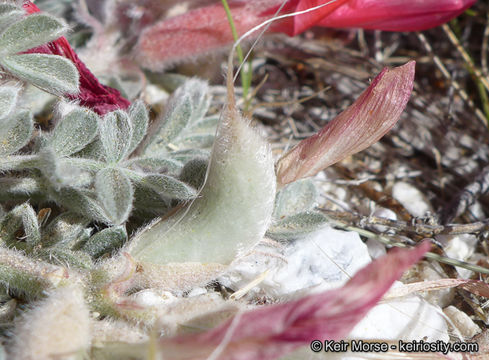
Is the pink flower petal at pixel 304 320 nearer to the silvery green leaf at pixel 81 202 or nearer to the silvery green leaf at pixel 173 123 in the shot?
the silvery green leaf at pixel 81 202

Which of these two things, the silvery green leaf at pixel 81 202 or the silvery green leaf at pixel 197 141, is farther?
the silvery green leaf at pixel 197 141

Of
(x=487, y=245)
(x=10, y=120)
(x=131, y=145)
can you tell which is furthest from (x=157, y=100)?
(x=487, y=245)

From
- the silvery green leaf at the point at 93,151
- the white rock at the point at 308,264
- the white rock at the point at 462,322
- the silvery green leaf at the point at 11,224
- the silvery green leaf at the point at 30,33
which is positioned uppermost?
the silvery green leaf at the point at 30,33

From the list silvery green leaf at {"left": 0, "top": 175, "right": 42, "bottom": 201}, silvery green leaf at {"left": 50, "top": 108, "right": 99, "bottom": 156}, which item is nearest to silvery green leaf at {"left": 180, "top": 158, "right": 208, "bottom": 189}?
silvery green leaf at {"left": 50, "top": 108, "right": 99, "bottom": 156}

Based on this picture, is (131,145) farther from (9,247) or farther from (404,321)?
(404,321)

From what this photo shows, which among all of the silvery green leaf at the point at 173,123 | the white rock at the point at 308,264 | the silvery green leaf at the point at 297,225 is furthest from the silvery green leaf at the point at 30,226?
the silvery green leaf at the point at 297,225

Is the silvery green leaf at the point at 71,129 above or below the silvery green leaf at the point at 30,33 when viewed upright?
below

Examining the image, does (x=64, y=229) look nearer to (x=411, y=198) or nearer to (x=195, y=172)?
(x=195, y=172)
